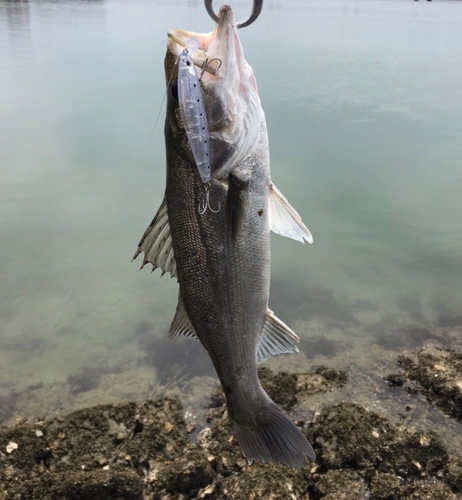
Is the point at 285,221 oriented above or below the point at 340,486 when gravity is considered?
above

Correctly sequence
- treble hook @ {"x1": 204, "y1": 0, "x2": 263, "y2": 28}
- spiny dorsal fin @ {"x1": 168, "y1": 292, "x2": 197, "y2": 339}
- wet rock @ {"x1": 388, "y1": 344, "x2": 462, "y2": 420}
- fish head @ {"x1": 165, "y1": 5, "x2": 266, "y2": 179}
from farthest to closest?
wet rock @ {"x1": 388, "y1": 344, "x2": 462, "y2": 420}, spiny dorsal fin @ {"x1": 168, "y1": 292, "x2": 197, "y2": 339}, fish head @ {"x1": 165, "y1": 5, "x2": 266, "y2": 179}, treble hook @ {"x1": 204, "y1": 0, "x2": 263, "y2": 28}

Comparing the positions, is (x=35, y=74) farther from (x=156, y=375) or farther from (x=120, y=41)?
(x=156, y=375)

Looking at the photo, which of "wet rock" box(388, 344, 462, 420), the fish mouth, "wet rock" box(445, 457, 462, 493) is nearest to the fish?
the fish mouth

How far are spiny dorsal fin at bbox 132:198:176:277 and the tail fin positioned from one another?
0.86m

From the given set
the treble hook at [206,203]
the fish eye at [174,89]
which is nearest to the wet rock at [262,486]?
the treble hook at [206,203]

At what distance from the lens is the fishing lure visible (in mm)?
1975

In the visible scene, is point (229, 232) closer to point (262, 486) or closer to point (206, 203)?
point (206, 203)

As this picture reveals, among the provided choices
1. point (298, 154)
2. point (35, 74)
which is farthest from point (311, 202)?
point (35, 74)

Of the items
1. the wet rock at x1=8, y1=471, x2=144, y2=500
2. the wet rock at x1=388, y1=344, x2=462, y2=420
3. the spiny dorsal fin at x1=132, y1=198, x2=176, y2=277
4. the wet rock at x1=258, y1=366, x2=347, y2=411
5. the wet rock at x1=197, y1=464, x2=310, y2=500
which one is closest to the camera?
the spiny dorsal fin at x1=132, y1=198, x2=176, y2=277

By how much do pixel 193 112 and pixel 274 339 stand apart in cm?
114

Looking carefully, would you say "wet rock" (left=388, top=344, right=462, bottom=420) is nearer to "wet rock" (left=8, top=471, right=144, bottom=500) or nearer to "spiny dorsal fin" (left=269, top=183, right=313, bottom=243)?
"wet rock" (left=8, top=471, right=144, bottom=500)

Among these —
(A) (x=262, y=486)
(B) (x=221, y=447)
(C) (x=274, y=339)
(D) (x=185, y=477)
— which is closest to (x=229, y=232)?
(C) (x=274, y=339)

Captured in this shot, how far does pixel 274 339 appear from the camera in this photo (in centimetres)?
247

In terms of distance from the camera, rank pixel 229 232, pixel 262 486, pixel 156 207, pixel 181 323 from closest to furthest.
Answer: pixel 229 232 → pixel 181 323 → pixel 262 486 → pixel 156 207
